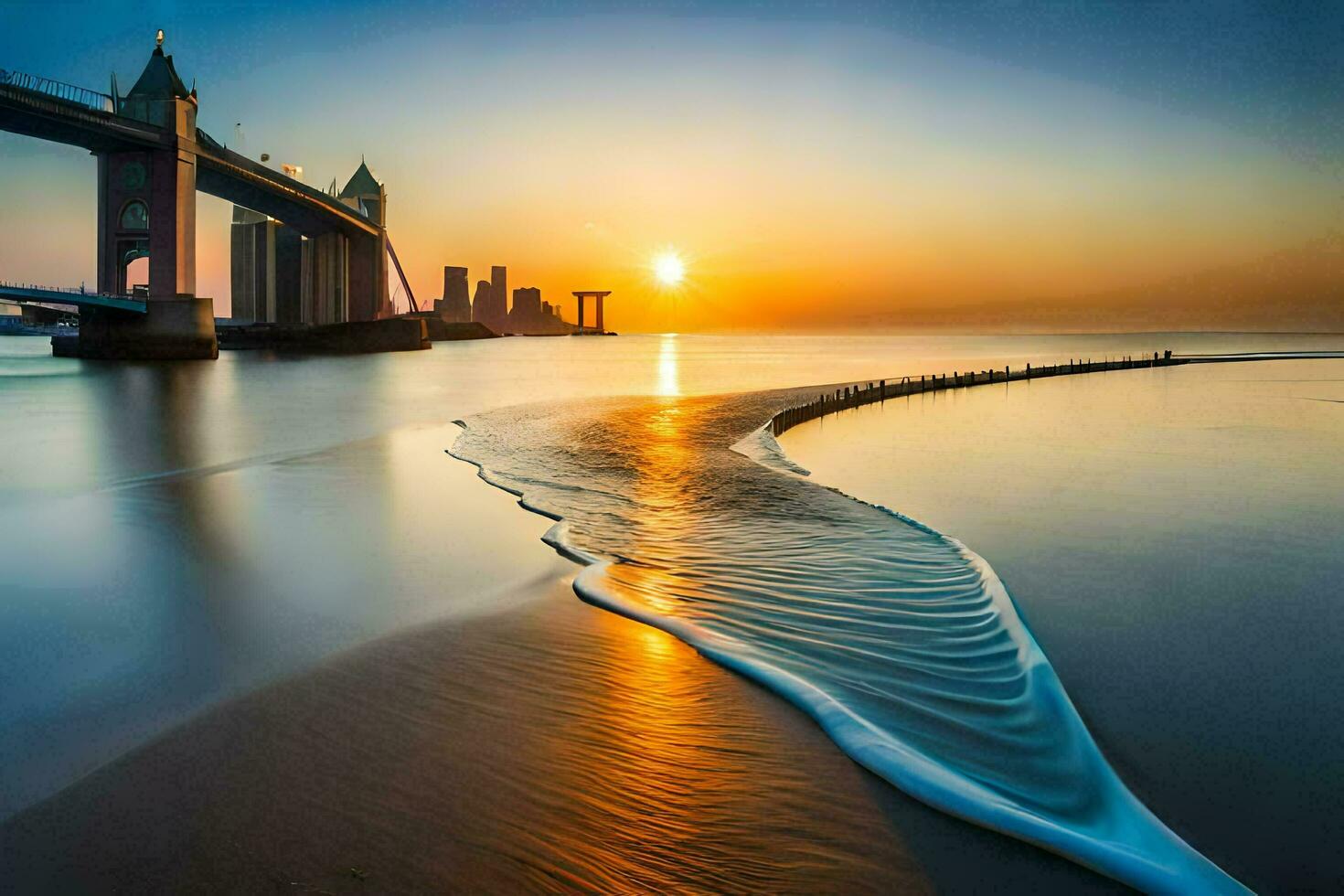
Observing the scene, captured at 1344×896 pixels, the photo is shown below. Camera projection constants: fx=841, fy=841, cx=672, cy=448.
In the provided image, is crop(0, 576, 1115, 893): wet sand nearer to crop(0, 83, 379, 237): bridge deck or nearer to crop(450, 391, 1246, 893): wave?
crop(450, 391, 1246, 893): wave

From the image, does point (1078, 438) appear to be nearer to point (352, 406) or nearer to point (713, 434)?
point (713, 434)

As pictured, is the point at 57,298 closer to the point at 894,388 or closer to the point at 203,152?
the point at 203,152

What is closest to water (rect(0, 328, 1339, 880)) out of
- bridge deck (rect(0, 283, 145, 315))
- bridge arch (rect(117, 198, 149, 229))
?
bridge deck (rect(0, 283, 145, 315))

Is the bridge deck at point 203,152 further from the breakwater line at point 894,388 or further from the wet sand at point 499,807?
the wet sand at point 499,807

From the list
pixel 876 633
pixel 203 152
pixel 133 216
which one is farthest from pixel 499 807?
pixel 203 152

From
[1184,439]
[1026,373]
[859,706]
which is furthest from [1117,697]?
[1026,373]

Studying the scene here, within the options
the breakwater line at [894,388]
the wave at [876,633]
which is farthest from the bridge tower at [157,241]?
the wave at [876,633]

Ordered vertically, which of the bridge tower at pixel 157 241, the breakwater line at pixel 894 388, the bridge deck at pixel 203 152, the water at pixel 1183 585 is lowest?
the water at pixel 1183 585
